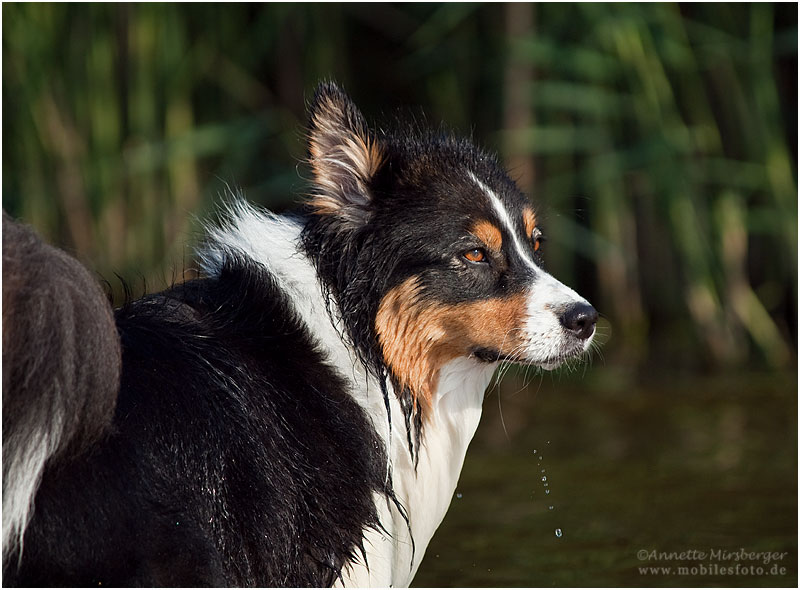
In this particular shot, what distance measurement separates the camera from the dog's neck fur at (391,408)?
4133 mm

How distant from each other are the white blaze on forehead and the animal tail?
1.57m

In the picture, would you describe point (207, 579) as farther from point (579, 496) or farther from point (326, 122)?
point (579, 496)

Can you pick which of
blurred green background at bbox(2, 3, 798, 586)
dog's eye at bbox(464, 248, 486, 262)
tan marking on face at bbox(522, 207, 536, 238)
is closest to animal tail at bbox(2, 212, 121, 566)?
dog's eye at bbox(464, 248, 486, 262)

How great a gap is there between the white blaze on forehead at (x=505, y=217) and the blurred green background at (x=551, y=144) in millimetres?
3726

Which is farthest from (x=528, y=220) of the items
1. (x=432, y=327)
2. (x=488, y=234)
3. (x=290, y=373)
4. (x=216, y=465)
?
(x=216, y=465)

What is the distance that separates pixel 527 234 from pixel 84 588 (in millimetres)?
2011

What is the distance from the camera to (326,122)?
4223mm

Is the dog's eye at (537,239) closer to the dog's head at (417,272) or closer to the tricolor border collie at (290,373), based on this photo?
the tricolor border collie at (290,373)

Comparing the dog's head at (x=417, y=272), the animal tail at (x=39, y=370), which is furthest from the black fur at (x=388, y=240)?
the animal tail at (x=39, y=370)

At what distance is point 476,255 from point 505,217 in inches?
7.9

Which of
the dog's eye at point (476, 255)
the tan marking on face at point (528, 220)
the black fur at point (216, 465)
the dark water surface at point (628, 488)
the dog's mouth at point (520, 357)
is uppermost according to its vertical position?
the tan marking on face at point (528, 220)

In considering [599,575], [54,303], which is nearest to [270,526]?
[54,303]

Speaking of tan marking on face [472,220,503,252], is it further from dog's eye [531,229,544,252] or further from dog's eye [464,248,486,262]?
dog's eye [531,229,544,252]

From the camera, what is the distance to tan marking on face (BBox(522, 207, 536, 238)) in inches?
177
